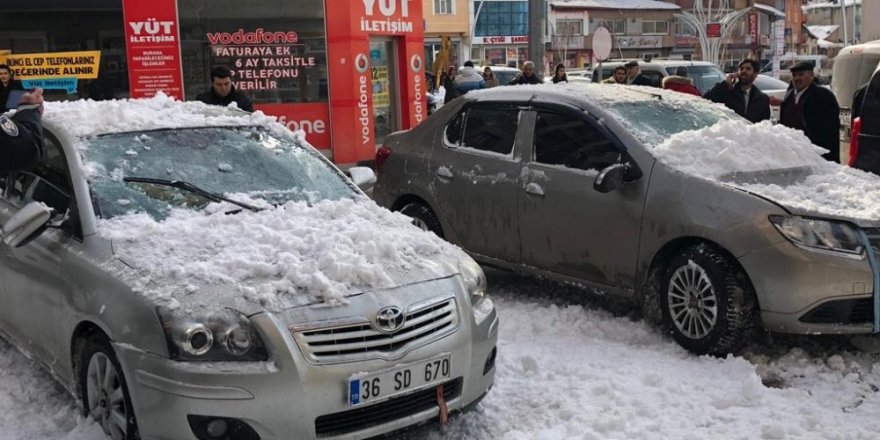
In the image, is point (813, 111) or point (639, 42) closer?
point (813, 111)

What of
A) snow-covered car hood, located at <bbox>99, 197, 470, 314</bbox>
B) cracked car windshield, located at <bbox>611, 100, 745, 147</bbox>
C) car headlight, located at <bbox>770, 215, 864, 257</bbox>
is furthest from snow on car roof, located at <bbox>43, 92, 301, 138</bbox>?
car headlight, located at <bbox>770, 215, 864, 257</bbox>

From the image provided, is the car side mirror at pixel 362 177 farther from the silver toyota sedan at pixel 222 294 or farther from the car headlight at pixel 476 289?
the car headlight at pixel 476 289

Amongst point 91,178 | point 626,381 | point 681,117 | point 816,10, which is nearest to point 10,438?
point 91,178

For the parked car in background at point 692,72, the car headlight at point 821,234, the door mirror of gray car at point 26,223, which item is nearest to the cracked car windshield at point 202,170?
the door mirror of gray car at point 26,223

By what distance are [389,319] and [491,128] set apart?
332cm

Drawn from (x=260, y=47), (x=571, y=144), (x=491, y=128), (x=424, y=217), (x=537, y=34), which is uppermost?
(x=537, y=34)

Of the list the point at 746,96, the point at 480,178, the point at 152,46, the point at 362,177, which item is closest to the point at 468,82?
the point at 152,46

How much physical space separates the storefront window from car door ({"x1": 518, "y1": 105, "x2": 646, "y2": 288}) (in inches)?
308

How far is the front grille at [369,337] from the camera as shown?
10.8ft

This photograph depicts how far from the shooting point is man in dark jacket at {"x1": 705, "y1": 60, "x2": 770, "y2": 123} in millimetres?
8938

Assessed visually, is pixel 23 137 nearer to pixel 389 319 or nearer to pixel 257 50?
pixel 389 319

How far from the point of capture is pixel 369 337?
11.2 feet

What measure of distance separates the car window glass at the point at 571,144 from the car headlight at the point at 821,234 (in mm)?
1211

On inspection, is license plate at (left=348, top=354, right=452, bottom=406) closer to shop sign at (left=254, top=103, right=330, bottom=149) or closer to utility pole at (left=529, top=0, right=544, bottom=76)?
shop sign at (left=254, top=103, right=330, bottom=149)
